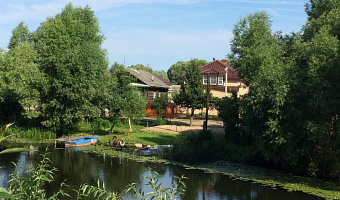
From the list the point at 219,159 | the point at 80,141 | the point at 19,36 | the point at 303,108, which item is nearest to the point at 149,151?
the point at 219,159

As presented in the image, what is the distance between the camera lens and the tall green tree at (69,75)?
1489 inches

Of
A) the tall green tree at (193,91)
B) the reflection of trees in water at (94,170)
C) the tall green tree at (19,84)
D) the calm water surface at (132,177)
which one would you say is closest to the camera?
the calm water surface at (132,177)

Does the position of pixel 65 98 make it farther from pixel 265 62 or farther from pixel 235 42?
pixel 265 62

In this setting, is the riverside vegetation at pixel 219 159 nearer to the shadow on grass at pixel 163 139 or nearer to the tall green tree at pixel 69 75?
the shadow on grass at pixel 163 139

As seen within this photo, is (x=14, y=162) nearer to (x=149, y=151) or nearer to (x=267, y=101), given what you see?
(x=149, y=151)

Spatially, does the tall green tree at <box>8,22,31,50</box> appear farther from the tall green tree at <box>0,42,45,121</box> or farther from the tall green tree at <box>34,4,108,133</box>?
the tall green tree at <box>34,4,108,133</box>

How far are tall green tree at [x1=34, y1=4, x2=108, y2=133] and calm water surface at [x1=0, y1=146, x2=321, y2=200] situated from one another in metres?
8.14

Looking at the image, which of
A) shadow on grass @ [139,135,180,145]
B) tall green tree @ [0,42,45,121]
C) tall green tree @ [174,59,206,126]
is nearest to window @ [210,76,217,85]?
tall green tree @ [174,59,206,126]

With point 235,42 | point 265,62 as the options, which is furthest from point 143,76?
point 265,62

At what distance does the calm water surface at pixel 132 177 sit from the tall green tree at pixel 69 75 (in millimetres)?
8135

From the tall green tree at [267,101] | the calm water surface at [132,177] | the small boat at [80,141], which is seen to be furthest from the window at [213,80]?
the calm water surface at [132,177]

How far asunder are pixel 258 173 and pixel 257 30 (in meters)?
12.4

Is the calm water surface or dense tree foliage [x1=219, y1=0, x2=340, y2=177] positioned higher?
dense tree foliage [x1=219, y1=0, x2=340, y2=177]

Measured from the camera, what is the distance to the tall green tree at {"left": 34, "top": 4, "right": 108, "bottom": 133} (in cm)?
3781
